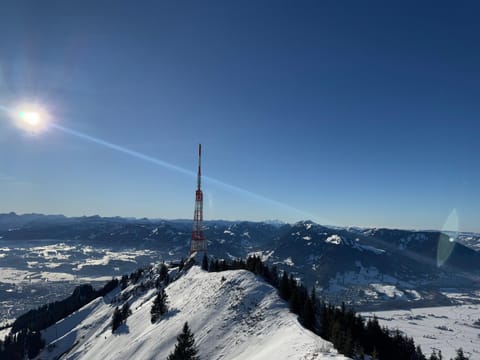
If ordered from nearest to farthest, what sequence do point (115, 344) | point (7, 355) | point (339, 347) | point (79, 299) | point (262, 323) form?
point (339, 347) → point (262, 323) → point (115, 344) → point (7, 355) → point (79, 299)

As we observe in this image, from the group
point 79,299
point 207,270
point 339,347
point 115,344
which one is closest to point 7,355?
point 79,299

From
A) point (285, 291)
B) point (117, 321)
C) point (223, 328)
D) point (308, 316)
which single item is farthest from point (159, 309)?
point (308, 316)

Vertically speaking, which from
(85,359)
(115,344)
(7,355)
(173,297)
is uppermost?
(173,297)

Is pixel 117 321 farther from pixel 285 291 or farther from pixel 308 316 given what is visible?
pixel 308 316

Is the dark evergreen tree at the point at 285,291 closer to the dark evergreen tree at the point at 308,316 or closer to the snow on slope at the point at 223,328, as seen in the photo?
the snow on slope at the point at 223,328

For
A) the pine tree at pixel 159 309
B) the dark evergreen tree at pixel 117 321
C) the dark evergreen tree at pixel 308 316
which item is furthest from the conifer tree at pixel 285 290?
the dark evergreen tree at pixel 117 321

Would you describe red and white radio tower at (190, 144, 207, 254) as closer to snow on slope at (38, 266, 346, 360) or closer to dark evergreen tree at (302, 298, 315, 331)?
snow on slope at (38, 266, 346, 360)

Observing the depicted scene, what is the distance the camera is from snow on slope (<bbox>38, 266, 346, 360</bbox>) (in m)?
42.8

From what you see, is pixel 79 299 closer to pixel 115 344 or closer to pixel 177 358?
pixel 115 344

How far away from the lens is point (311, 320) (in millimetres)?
55438

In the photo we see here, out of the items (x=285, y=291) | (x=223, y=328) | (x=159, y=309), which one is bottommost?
(x=159, y=309)

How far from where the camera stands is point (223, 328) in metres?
56.5

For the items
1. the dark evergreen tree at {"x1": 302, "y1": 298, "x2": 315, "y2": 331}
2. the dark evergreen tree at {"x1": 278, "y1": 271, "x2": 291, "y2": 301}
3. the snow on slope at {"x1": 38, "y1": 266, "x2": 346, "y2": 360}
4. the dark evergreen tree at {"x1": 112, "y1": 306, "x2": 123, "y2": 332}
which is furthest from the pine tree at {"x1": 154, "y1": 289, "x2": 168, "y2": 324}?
the dark evergreen tree at {"x1": 302, "y1": 298, "x2": 315, "y2": 331}

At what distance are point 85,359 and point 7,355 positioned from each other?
82345mm
